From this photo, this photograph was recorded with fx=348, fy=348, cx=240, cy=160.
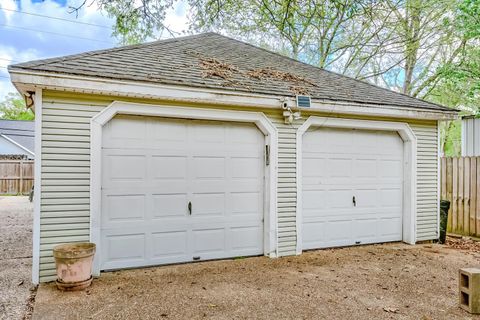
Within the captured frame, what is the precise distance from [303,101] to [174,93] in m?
2.14

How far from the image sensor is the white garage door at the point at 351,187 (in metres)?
6.29

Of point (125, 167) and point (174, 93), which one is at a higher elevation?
point (174, 93)

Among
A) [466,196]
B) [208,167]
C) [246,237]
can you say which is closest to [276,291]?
[246,237]

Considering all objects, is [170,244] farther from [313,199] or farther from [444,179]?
[444,179]

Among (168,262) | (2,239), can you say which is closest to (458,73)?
(168,262)

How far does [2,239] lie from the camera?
7250 millimetres

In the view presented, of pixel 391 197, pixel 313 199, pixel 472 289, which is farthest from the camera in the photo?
pixel 391 197

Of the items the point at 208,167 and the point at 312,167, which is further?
the point at 312,167

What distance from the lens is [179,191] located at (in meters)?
5.40

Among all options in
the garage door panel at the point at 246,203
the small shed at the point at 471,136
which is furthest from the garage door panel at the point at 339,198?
the small shed at the point at 471,136

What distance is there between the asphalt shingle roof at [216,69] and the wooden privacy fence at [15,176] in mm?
13899

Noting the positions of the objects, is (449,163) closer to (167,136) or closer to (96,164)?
(167,136)

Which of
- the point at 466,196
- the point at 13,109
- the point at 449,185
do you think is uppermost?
the point at 13,109

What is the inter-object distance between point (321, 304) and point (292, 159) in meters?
2.64
